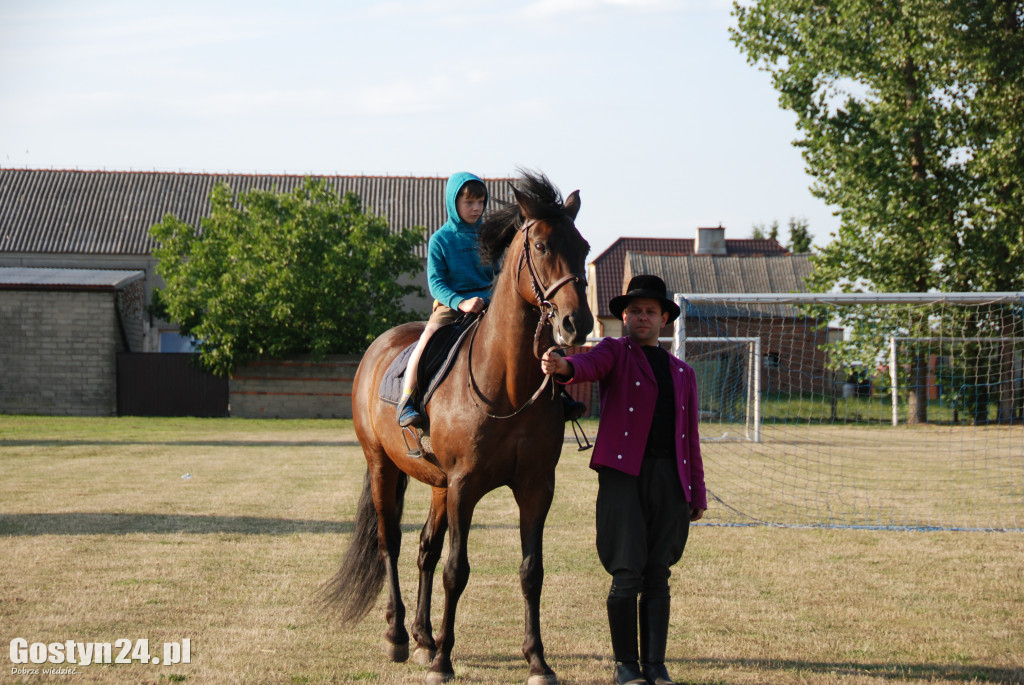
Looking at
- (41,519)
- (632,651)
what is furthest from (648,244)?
(632,651)

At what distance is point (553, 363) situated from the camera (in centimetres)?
403

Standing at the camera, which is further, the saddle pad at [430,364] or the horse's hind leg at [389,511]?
the horse's hind leg at [389,511]

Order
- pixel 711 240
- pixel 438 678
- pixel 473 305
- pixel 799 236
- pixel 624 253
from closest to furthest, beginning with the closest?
pixel 438 678 → pixel 473 305 → pixel 624 253 → pixel 711 240 → pixel 799 236

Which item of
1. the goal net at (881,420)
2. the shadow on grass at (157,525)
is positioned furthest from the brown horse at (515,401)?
the goal net at (881,420)

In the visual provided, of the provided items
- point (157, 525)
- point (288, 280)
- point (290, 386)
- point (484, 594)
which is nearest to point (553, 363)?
point (484, 594)

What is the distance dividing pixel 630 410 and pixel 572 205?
3.27 ft

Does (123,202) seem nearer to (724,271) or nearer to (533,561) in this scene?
(724,271)

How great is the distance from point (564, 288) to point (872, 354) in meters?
20.8

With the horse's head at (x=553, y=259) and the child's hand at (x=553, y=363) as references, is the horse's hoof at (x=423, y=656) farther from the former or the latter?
the horse's head at (x=553, y=259)

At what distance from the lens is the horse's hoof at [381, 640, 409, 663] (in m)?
A: 4.99

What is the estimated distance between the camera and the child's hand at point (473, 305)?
15.3 feet

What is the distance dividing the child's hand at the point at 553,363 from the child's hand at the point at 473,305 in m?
0.70

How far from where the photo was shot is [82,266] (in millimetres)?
37750

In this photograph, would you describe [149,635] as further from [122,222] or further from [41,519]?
[122,222]
